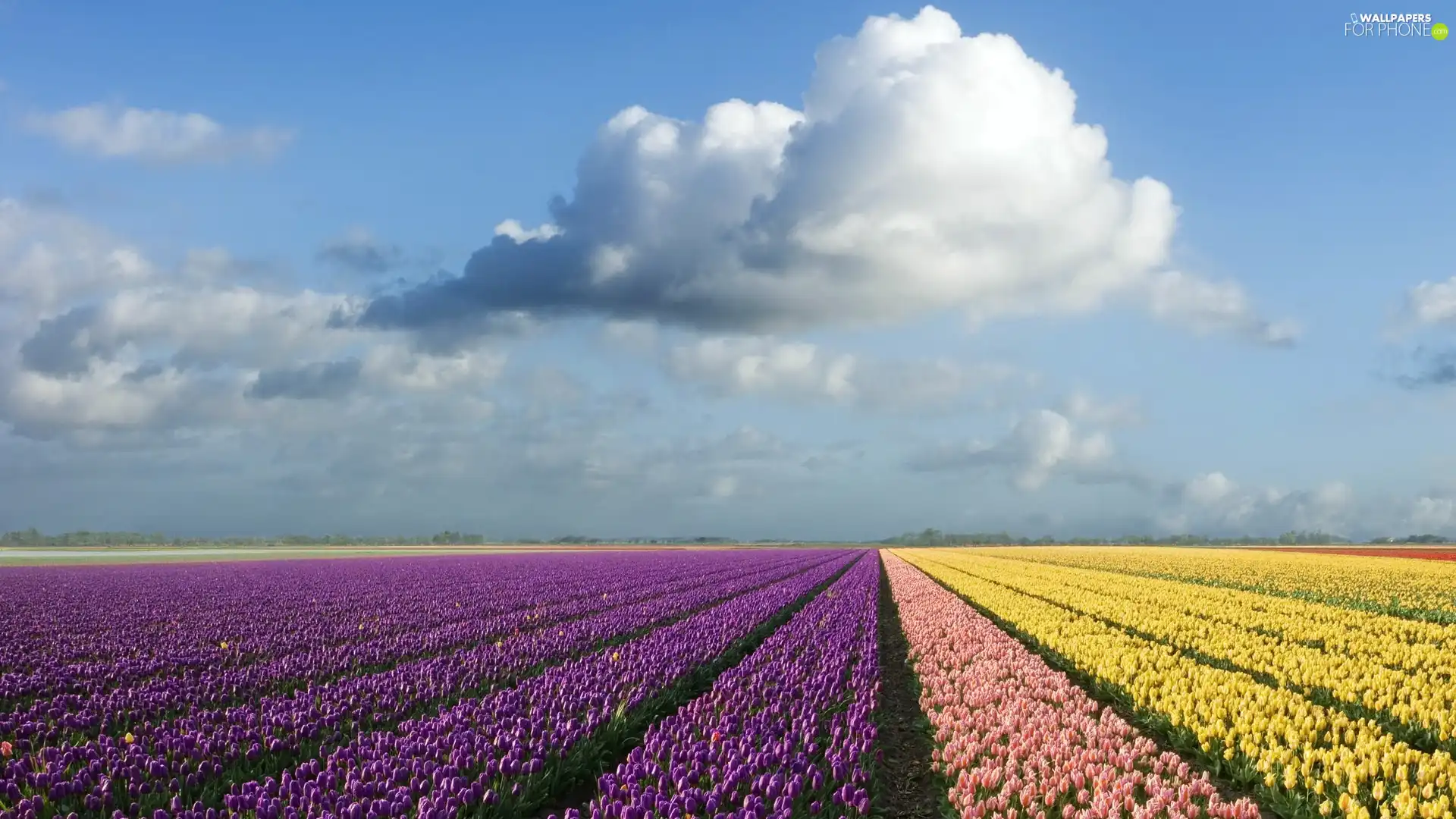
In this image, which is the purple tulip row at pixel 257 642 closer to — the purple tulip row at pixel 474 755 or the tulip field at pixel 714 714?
the tulip field at pixel 714 714

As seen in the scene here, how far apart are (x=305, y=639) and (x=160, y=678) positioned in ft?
14.1

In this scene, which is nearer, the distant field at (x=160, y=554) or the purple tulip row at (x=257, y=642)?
the purple tulip row at (x=257, y=642)

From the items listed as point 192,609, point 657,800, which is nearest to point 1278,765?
point 657,800

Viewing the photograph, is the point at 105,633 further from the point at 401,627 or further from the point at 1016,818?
the point at 1016,818

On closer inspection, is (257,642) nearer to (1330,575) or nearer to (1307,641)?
(1307,641)

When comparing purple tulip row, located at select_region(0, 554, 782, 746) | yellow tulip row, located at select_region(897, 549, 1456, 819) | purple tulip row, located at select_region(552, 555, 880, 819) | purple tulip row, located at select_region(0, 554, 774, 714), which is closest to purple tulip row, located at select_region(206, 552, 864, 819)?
purple tulip row, located at select_region(552, 555, 880, 819)

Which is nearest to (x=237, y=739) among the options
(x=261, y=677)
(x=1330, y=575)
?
(x=261, y=677)

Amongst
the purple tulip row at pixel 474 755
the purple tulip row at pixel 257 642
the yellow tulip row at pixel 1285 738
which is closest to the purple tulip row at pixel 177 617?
the purple tulip row at pixel 257 642

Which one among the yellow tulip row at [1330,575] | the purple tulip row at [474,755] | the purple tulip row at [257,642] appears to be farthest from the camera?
the yellow tulip row at [1330,575]

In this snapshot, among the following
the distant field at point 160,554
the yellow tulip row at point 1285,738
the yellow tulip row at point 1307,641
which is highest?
the yellow tulip row at point 1285,738

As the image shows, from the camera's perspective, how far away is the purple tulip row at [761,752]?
6.67m

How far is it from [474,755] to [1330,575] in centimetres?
5343

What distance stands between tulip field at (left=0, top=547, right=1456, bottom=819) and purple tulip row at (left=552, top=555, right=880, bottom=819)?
43 millimetres

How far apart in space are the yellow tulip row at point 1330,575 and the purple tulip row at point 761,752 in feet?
101
